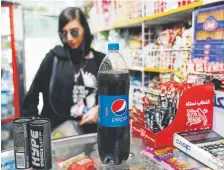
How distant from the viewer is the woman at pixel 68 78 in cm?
226

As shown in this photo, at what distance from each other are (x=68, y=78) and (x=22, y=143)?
4.83ft

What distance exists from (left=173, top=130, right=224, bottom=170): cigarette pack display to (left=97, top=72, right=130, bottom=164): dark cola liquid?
0.19 metres

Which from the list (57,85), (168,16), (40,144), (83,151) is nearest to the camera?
(40,144)

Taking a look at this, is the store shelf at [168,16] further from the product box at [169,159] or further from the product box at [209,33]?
the product box at [169,159]

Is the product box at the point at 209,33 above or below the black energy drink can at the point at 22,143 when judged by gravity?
above

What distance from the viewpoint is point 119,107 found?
86cm

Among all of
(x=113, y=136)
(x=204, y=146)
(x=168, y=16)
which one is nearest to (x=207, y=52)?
(x=168, y=16)

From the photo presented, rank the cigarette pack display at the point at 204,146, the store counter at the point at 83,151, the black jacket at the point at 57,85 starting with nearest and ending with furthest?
the cigarette pack display at the point at 204,146
the store counter at the point at 83,151
the black jacket at the point at 57,85

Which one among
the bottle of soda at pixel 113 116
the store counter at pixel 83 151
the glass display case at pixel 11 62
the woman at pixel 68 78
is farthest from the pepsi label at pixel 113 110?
the glass display case at pixel 11 62

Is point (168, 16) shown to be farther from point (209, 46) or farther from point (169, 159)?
point (169, 159)

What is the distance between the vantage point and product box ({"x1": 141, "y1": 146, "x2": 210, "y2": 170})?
81cm

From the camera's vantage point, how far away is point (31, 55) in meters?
2.36

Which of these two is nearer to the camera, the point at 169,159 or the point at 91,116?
the point at 169,159

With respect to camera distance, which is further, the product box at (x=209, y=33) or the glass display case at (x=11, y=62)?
A: the glass display case at (x=11, y=62)
